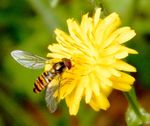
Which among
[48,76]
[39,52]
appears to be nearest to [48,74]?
[48,76]

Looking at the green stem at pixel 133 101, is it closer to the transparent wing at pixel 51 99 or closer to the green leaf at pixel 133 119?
the green leaf at pixel 133 119

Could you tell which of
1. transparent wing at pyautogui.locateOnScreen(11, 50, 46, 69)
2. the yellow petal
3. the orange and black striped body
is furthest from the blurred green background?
the yellow petal

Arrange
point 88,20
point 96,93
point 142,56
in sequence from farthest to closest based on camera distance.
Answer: point 142,56 < point 88,20 < point 96,93

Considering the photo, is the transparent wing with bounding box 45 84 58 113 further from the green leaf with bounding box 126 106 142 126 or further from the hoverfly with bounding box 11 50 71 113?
the green leaf with bounding box 126 106 142 126

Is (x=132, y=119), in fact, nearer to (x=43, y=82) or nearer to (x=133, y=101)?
(x=133, y=101)

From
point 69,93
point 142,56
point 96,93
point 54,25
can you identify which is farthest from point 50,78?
point 142,56

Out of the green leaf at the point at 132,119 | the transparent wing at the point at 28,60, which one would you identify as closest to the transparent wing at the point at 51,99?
the transparent wing at the point at 28,60

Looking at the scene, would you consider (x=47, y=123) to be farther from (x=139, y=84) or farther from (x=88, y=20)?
(x=88, y=20)
